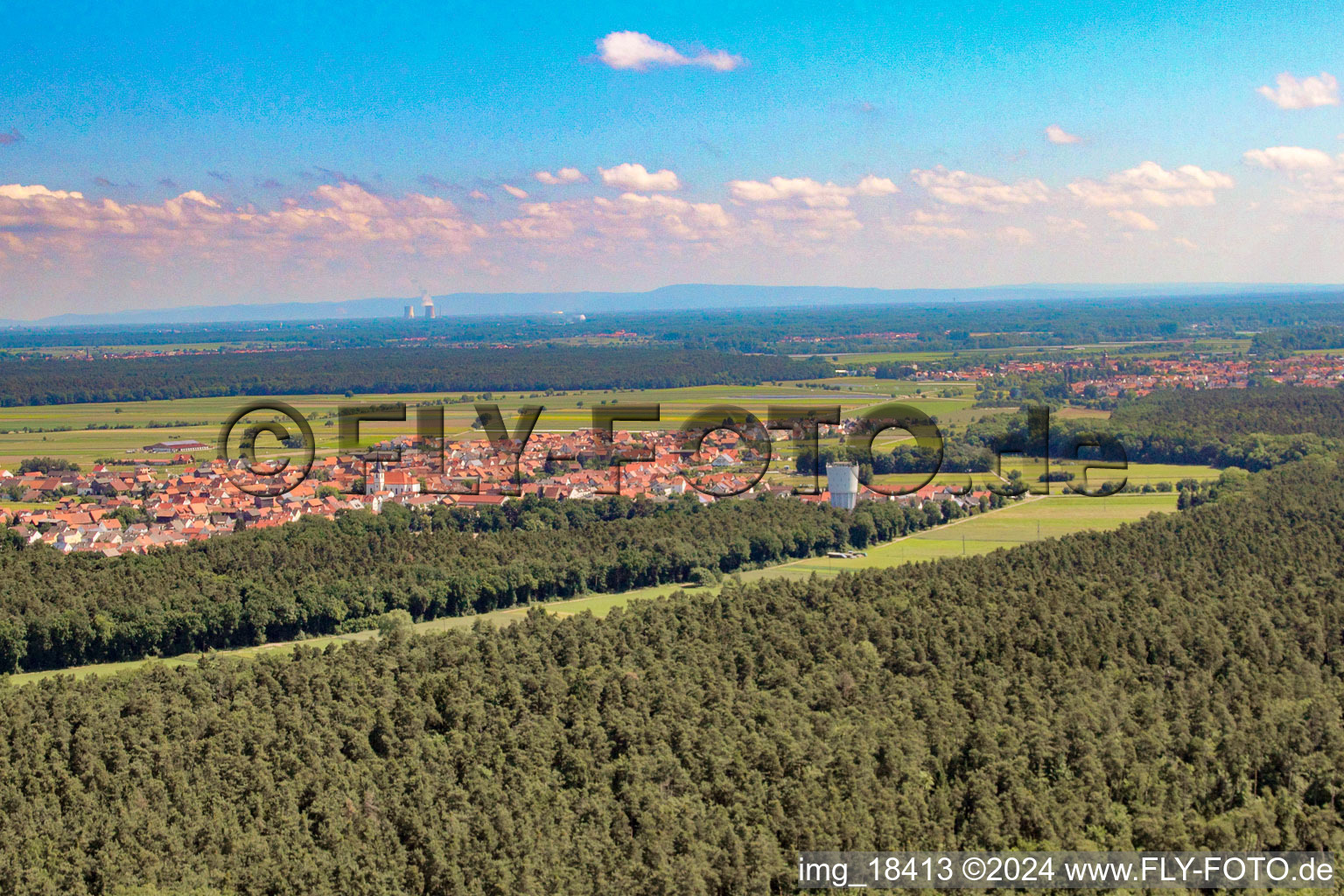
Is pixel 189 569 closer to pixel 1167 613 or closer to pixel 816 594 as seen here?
pixel 816 594

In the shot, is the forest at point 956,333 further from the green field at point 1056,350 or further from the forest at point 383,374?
the forest at point 383,374

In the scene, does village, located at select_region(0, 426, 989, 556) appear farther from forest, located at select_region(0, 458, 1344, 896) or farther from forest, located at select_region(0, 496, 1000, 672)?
forest, located at select_region(0, 458, 1344, 896)

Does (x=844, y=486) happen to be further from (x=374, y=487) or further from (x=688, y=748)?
(x=688, y=748)

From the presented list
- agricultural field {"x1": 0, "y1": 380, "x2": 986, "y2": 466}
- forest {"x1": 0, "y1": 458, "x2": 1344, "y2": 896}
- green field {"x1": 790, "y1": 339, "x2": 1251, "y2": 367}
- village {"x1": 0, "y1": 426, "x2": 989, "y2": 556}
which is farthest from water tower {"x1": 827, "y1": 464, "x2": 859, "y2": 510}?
green field {"x1": 790, "y1": 339, "x2": 1251, "y2": 367}

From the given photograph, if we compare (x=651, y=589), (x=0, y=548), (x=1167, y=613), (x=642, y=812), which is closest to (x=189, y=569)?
(x=0, y=548)

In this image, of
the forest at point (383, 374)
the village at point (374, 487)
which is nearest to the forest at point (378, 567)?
the village at point (374, 487)
